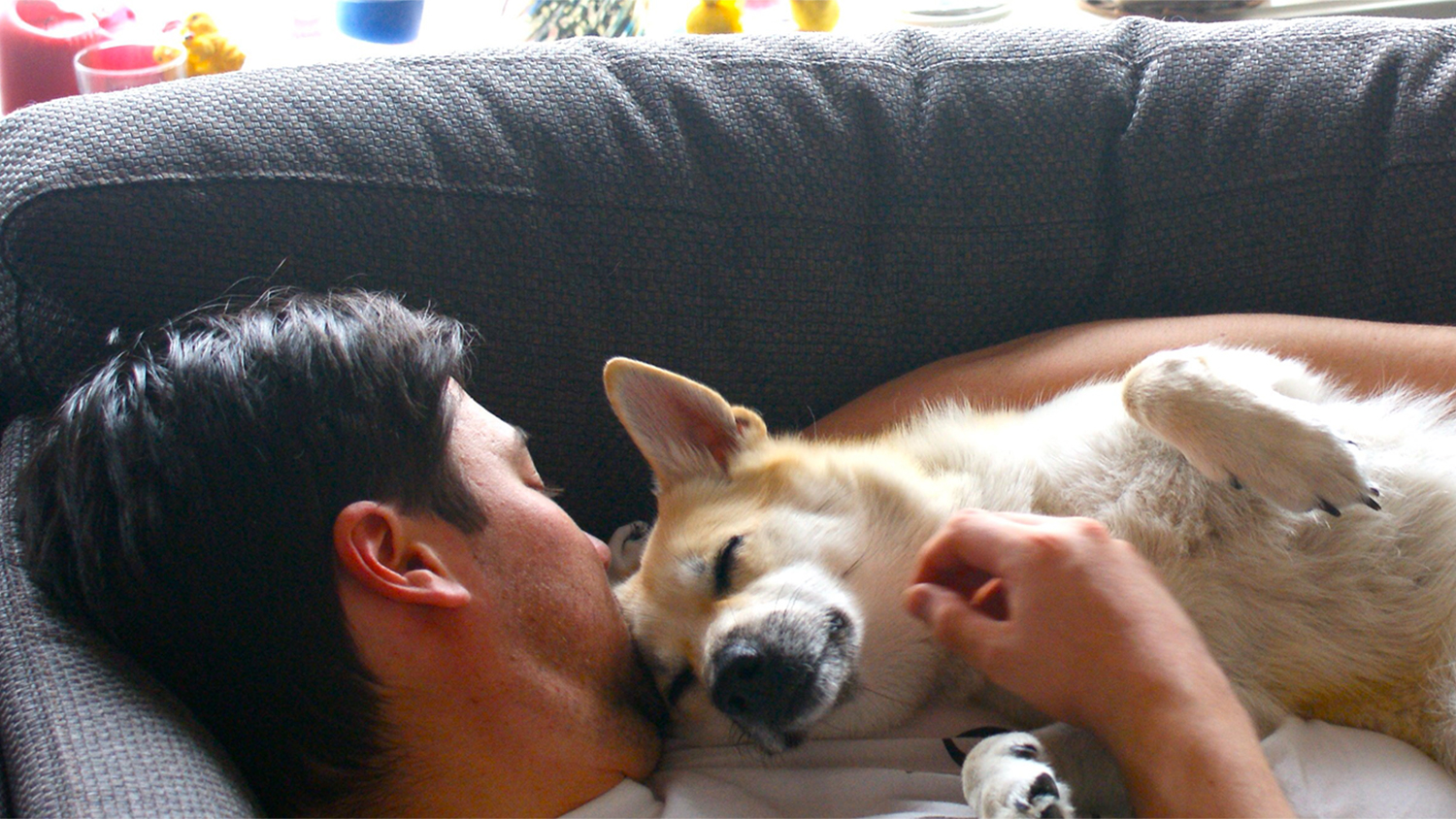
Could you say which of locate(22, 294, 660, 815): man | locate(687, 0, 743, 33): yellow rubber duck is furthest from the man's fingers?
locate(687, 0, 743, 33): yellow rubber duck

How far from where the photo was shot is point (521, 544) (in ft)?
5.19

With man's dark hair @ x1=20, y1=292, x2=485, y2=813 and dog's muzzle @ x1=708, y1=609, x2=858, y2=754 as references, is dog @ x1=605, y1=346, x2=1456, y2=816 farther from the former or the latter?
man's dark hair @ x1=20, y1=292, x2=485, y2=813

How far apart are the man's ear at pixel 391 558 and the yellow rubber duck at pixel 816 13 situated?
8.05 ft

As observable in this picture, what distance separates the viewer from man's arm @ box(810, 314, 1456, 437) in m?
1.86

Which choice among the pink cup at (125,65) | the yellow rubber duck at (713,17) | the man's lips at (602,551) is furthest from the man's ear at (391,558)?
the yellow rubber duck at (713,17)

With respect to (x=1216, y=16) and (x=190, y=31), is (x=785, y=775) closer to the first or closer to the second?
(x=190, y=31)

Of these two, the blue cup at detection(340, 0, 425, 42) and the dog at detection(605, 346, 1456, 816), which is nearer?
the dog at detection(605, 346, 1456, 816)

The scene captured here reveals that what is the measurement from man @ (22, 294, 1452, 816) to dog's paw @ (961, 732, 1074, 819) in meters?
0.11

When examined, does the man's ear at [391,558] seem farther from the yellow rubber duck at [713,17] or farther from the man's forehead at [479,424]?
the yellow rubber duck at [713,17]

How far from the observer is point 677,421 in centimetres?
191

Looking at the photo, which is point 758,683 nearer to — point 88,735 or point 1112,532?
point 1112,532

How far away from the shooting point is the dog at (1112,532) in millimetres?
1568

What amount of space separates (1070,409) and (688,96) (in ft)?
3.06

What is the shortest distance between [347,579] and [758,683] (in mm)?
597
